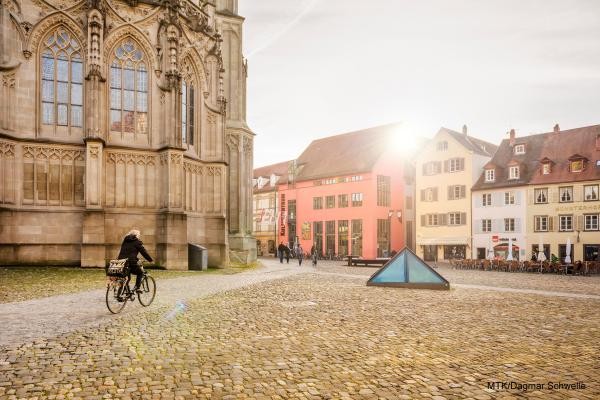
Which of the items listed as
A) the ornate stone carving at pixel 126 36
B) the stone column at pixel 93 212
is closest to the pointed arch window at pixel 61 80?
the ornate stone carving at pixel 126 36

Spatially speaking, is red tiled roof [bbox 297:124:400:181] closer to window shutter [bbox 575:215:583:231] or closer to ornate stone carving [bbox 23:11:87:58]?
window shutter [bbox 575:215:583:231]

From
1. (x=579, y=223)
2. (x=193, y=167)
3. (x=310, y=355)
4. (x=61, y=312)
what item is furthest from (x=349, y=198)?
(x=310, y=355)

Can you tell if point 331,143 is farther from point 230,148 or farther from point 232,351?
point 232,351

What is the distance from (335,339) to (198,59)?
2115 cm

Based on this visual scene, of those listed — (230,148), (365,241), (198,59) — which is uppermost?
(198,59)

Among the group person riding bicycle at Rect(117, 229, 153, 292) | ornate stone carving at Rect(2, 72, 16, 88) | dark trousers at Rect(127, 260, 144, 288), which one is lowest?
dark trousers at Rect(127, 260, 144, 288)

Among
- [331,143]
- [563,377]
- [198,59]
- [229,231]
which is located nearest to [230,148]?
[229,231]

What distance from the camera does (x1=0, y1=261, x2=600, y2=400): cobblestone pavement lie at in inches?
211

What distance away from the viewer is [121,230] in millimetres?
22516

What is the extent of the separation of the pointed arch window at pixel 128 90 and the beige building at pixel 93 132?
4 cm

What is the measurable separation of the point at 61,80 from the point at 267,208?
47.2 metres

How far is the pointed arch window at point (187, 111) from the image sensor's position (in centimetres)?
2572

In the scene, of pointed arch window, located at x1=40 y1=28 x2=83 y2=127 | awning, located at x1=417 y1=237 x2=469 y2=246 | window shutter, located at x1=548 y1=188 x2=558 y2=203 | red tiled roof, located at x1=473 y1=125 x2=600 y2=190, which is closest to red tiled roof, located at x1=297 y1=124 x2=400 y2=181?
awning, located at x1=417 y1=237 x2=469 y2=246

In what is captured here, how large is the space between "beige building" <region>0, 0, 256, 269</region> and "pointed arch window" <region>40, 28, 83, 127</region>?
0.14 ft
